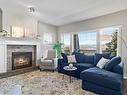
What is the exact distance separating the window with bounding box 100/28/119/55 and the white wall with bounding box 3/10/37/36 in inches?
131

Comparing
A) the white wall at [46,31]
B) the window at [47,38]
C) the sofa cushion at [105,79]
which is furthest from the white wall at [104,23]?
the sofa cushion at [105,79]

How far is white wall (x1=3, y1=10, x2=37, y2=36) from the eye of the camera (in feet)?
15.6

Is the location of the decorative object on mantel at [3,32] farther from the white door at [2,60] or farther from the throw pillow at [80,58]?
the throw pillow at [80,58]

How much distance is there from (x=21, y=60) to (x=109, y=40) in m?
4.06

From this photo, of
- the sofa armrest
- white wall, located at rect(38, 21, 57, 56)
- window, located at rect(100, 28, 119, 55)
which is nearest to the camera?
the sofa armrest

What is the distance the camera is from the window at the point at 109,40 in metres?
4.70

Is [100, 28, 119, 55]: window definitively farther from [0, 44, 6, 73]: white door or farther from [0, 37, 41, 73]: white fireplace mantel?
[0, 44, 6, 73]: white door

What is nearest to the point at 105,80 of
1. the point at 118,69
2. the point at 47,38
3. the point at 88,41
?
the point at 118,69

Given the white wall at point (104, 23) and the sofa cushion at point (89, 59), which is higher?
the white wall at point (104, 23)

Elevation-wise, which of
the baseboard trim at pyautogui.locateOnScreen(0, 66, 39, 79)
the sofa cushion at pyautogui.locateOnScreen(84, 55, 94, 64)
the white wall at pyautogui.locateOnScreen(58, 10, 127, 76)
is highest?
the white wall at pyautogui.locateOnScreen(58, 10, 127, 76)

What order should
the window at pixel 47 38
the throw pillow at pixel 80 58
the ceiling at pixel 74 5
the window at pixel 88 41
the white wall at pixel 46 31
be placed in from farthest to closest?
the window at pixel 47 38 < the white wall at pixel 46 31 < the window at pixel 88 41 < the throw pillow at pixel 80 58 < the ceiling at pixel 74 5

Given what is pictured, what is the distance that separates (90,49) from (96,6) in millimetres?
2219

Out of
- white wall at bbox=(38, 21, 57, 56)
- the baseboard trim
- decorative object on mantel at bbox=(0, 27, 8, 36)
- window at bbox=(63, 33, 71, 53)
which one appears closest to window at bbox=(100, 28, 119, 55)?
window at bbox=(63, 33, 71, 53)

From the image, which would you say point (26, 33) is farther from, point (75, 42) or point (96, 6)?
point (96, 6)
